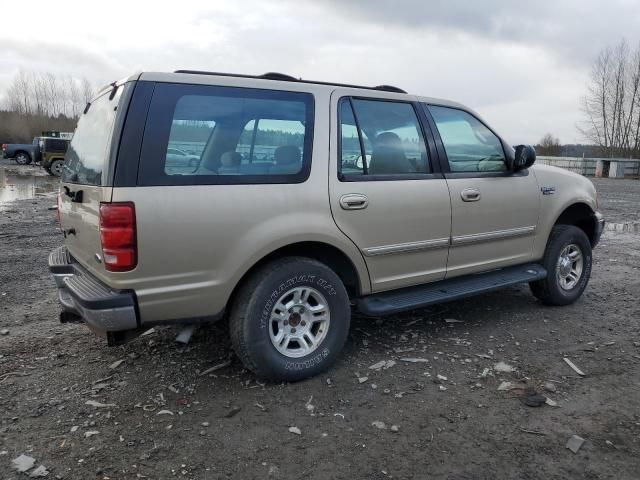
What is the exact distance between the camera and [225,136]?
3.10 meters

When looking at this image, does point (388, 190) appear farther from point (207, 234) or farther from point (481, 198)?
point (207, 234)

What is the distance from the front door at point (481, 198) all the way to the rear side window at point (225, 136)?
135 centimetres

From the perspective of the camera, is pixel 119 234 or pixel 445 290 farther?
pixel 445 290

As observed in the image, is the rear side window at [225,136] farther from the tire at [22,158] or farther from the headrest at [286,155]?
the tire at [22,158]

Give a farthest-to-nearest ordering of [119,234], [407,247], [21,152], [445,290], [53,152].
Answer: [21,152]
[53,152]
[445,290]
[407,247]
[119,234]

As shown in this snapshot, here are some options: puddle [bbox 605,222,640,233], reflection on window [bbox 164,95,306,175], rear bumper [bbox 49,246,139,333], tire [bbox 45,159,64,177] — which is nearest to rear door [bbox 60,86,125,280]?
rear bumper [bbox 49,246,139,333]

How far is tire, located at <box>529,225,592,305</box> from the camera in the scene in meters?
4.80

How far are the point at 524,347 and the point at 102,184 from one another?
332 centimetres

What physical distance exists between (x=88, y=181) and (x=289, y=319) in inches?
61.1

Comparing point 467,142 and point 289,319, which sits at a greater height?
point 467,142

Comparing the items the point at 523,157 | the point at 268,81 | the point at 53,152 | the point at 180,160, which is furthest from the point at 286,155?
the point at 53,152

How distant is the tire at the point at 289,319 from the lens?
10.3ft

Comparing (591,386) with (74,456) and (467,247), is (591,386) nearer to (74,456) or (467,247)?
(467,247)

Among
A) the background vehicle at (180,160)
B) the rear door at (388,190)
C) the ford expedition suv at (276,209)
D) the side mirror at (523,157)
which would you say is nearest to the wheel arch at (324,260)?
the ford expedition suv at (276,209)
